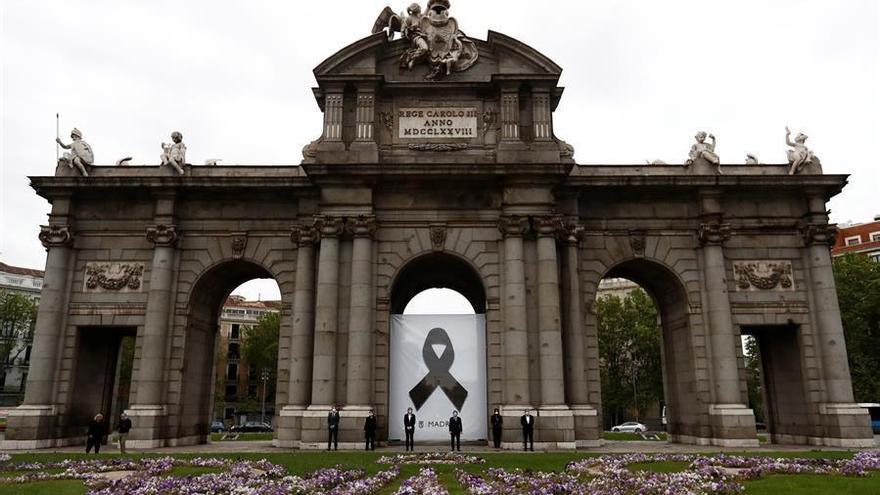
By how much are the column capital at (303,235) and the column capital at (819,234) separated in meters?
21.7

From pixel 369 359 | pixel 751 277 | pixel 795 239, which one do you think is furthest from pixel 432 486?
pixel 795 239

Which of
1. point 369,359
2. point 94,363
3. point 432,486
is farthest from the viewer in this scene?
point 94,363

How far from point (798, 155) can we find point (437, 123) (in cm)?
1648

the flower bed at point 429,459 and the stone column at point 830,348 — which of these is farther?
the stone column at point 830,348

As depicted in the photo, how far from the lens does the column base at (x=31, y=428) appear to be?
2536 centimetres

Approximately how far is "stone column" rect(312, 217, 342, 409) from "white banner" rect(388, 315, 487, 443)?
9.17 ft

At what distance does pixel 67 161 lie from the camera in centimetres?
2866

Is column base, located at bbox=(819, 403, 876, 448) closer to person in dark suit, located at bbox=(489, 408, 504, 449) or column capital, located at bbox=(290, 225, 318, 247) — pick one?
person in dark suit, located at bbox=(489, 408, 504, 449)

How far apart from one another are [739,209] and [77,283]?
30082 millimetres

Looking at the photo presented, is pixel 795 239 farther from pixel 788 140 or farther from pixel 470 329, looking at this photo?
pixel 470 329

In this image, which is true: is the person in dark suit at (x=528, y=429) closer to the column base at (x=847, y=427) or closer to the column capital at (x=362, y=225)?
the column capital at (x=362, y=225)

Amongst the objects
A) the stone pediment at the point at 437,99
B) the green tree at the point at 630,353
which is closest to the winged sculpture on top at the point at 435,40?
the stone pediment at the point at 437,99

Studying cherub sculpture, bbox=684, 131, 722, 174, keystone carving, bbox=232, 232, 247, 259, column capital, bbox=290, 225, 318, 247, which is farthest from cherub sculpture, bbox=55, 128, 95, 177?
cherub sculpture, bbox=684, 131, 722, 174

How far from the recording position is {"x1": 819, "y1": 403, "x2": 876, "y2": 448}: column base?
25531 millimetres
